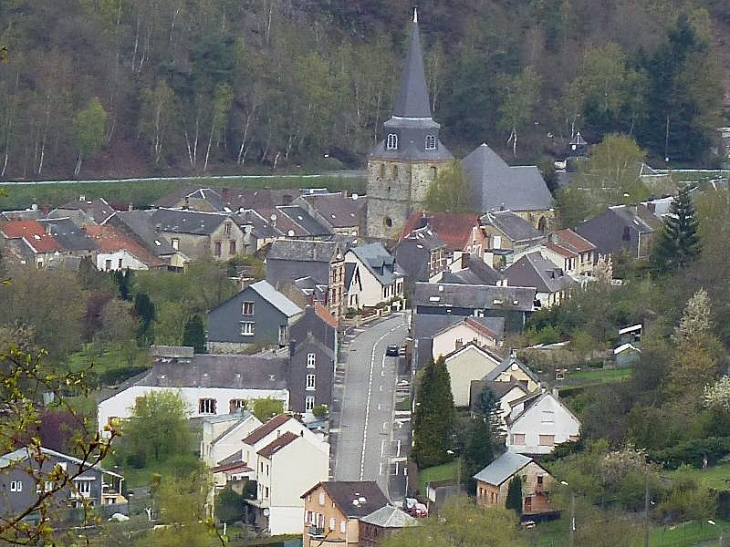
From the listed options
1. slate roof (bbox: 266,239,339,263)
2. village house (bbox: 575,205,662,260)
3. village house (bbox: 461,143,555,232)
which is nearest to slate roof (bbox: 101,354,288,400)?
slate roof (bbox: 266,239,339,263)

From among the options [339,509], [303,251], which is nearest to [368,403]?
[339,509]

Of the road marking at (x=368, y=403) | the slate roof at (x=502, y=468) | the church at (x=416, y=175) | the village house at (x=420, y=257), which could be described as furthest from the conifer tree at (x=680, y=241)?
the slate roof at (x=502, y=468)

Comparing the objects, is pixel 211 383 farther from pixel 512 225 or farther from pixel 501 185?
pixel 501 185

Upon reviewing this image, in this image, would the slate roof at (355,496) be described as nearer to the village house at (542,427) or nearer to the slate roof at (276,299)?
the village house at (542,427)

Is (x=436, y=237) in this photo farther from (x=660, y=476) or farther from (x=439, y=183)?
(x=660, y=476)

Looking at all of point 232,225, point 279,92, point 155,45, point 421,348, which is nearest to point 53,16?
point 155,45

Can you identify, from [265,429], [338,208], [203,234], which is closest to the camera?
[265,429]

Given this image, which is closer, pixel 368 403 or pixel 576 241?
pixel 368 403
